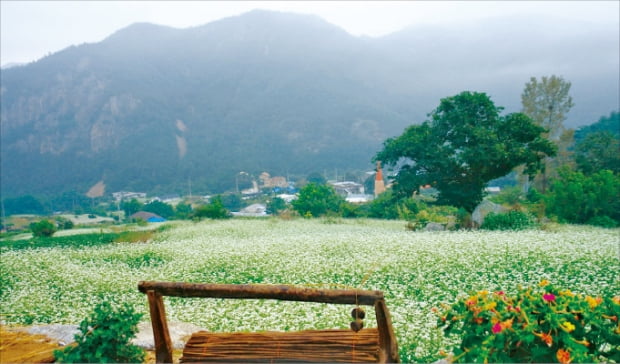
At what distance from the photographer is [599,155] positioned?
30.0 m

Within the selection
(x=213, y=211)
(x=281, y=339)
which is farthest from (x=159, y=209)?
(x=281, y=339)

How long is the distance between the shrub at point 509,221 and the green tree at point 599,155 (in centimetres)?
1319

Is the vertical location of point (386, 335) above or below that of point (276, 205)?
above

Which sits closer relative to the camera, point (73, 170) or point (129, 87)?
point (73, 170)

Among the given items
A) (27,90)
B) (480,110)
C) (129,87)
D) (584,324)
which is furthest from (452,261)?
(27,90)

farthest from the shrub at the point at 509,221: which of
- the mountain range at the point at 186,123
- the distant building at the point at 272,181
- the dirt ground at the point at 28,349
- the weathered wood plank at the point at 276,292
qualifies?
the mountain range at the point at 186,123

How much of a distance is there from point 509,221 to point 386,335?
17.8 metres

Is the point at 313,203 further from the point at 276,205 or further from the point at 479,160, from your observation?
the point at 276,205

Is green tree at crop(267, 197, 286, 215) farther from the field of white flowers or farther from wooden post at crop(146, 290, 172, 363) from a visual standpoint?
wooden post at crop(146, 290, 172, 363)

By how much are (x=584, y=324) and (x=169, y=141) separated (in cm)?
14373

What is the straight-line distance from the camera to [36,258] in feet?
49.6

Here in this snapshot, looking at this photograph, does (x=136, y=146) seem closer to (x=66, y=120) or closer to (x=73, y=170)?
(x=73, y=170)

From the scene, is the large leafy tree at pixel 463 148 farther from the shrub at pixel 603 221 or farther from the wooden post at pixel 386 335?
the wooden post at pixel 386 335

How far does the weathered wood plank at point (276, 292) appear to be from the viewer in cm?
331
